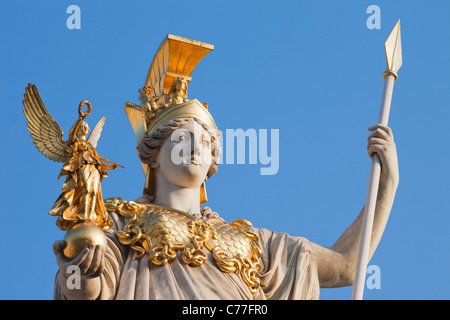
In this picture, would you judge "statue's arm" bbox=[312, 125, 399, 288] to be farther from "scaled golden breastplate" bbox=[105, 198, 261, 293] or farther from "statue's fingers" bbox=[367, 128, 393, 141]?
"scaled golden breastplate" bbox=[105, 198, 261, 293]

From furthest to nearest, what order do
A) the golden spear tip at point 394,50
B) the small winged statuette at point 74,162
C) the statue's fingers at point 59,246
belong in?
the golden spear tip at point 394,50 < the small winged statuette at point 74,162 < the statue's fingers at point 59,246

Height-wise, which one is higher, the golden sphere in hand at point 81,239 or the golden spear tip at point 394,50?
the golden spear tip at point 394,50

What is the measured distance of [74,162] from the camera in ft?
51.7

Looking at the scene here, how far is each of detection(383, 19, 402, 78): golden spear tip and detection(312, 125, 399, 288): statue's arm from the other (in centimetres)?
73

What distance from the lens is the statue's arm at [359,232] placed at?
1705 centimetres

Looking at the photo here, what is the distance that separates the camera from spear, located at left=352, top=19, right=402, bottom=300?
51.5 feet

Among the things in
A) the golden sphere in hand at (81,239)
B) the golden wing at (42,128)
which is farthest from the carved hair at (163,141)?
the golden sphere in hand at (81,239)

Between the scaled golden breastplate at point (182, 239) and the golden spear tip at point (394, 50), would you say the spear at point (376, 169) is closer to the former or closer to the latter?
the golden spear tip at point (394, 50)

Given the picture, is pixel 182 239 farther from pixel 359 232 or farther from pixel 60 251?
pixel 359 232

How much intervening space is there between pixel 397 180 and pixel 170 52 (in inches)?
135

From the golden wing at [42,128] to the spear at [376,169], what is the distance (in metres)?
3.50

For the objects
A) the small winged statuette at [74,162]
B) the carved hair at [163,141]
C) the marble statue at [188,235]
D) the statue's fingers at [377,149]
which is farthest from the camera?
the carved hair at [163,141]
